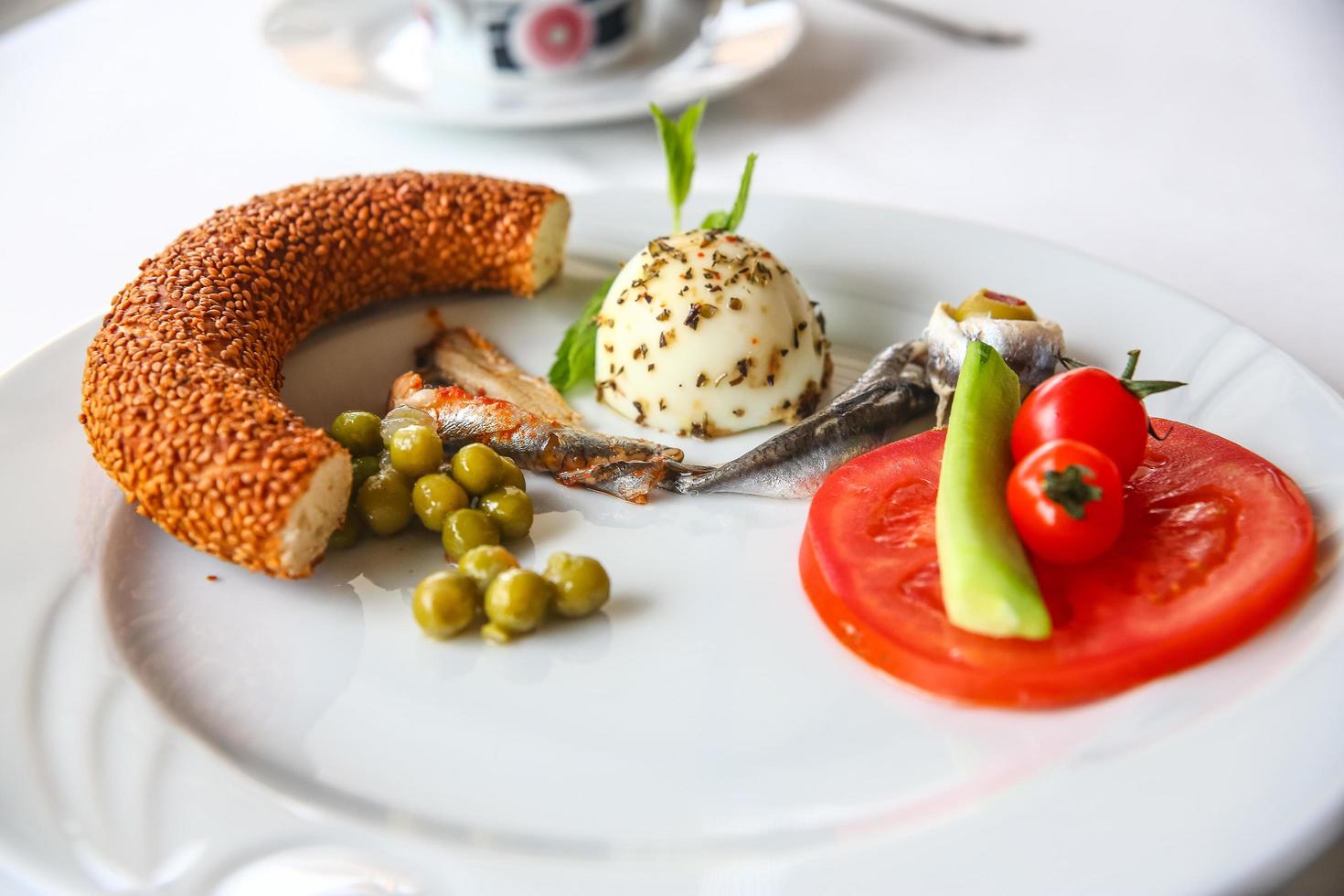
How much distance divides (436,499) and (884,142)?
92.5 inches

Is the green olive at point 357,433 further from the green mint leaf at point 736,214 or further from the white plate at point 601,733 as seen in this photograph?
the green mint leaf at point 736,214

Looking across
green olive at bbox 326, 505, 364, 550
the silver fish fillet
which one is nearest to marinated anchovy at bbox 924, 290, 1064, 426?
the silver fish fillet

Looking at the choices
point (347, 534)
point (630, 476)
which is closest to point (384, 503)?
point (347, 534)

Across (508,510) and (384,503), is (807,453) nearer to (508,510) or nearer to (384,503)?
(508,510)

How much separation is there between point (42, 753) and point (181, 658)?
27 centimetres

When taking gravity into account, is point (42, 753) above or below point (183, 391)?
below

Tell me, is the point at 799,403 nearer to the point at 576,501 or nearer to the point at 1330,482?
the point at 576,501

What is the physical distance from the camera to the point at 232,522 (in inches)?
74.5

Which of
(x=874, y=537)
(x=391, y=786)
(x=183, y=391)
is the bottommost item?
(x=391, y=786)

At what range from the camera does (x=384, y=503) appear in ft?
6.79

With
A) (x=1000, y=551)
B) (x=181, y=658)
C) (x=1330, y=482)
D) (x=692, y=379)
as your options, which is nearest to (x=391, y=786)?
(x=181, y=658)

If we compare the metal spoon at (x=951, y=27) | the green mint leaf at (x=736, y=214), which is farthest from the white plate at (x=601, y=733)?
the metal spoon at (x=951, y=27)

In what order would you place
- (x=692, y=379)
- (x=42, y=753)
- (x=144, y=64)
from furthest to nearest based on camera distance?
(x=144, y=64), (x=692, y=379), (x=42, y=753)

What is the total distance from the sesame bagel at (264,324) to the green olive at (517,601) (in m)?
0.36
